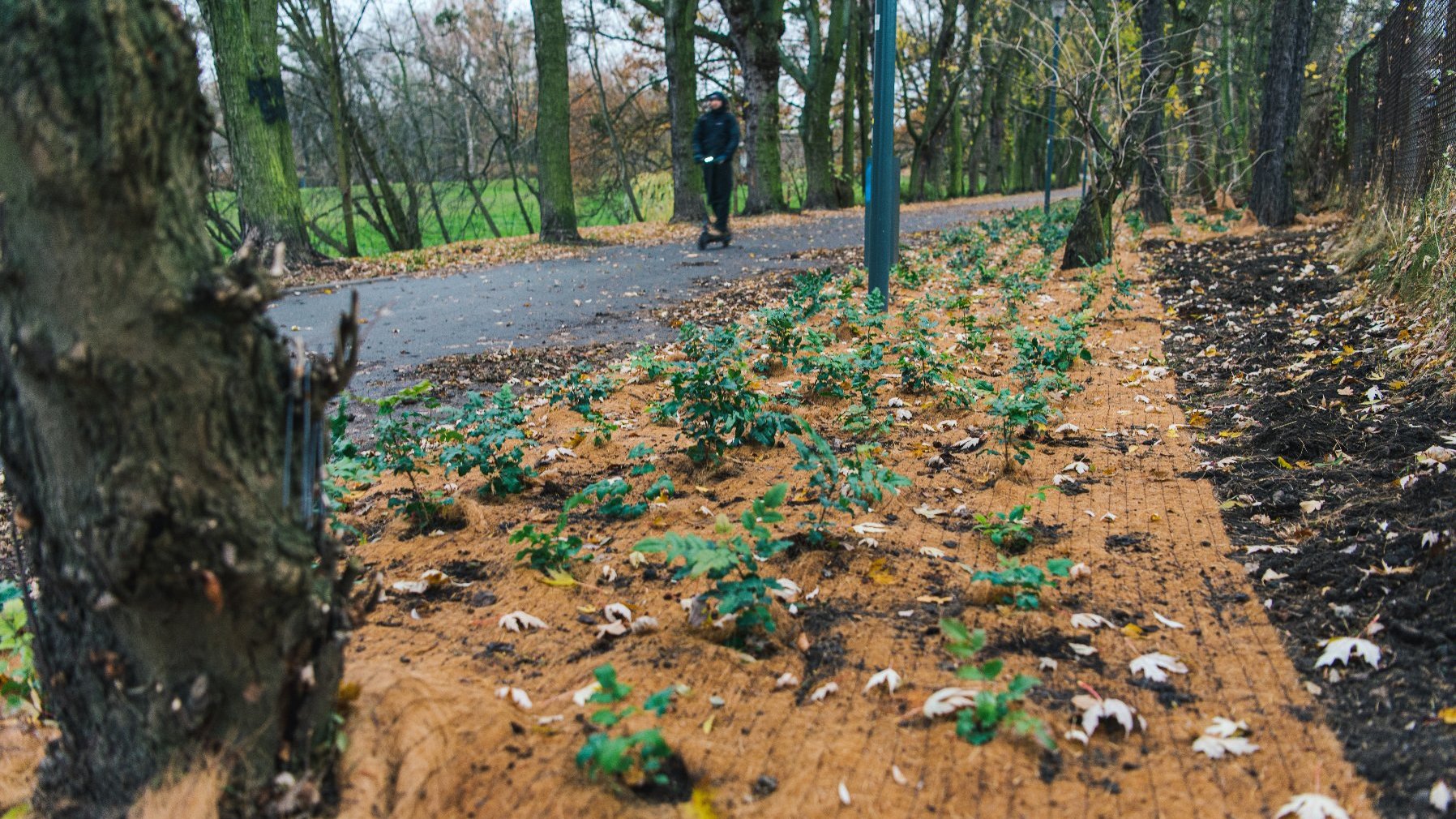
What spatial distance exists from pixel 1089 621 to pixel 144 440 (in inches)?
98.1

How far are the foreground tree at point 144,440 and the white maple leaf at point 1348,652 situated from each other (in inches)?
99.2

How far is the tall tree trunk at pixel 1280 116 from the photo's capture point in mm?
13031

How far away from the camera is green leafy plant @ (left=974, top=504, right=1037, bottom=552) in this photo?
10.9 ft

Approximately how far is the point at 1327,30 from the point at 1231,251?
17487 millimetres

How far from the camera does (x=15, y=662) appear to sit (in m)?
2.82

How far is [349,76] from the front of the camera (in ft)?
81.5

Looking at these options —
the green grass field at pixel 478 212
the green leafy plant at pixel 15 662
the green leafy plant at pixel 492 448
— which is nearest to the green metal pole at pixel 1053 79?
the green leafy plant at pixel 492 448

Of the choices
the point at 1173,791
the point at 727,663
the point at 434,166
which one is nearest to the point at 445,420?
the point at 727,663

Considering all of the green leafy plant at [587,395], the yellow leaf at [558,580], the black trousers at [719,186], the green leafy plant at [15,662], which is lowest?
the yellow leaf at [558,580]

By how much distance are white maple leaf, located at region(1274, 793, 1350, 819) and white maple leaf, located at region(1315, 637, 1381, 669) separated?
26.4 inches

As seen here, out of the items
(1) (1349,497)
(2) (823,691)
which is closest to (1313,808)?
(2) (823,691)

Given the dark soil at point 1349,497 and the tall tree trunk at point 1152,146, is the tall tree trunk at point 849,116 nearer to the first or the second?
the tall tree trunk at point 1152,146

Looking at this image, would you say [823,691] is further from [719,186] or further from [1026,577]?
[719,186]

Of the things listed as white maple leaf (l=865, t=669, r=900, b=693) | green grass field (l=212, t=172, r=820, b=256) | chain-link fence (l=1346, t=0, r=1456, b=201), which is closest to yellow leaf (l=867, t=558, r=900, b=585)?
white maple leaf (l=865, t=669, r=900, b=693)
